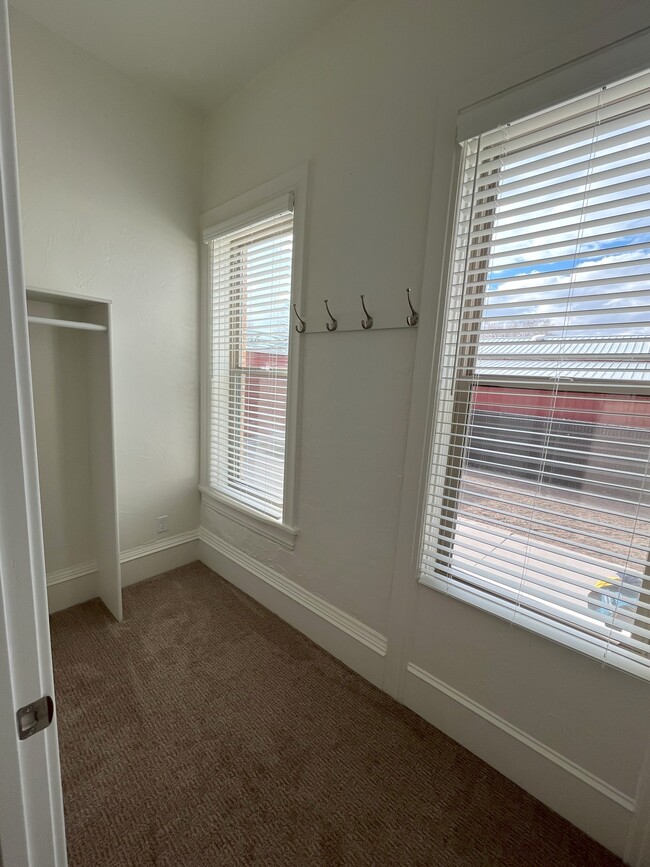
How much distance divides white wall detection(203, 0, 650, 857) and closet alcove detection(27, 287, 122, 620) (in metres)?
1.01

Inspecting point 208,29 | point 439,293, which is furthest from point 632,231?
point 208,29

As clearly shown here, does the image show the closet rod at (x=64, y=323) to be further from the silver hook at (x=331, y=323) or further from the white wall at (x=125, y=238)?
the silver hook at (x=331, y=323)

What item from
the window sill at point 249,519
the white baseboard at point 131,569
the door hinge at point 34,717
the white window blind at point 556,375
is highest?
the white window blind at point 556,375

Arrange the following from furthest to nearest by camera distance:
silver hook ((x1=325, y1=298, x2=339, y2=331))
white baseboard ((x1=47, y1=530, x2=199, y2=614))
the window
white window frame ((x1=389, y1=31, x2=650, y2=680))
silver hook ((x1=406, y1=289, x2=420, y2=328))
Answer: white baseboard ((x1=47, y1=530, x2=199, y2=614)), the window, silver hook ((x1=325, y1=298, x2=339, y2=331)), silver hook ((x1=406, y1=289, x2=420, y2=328)), white window frame ((x1=389, y1=31, x2=650, y2=680))

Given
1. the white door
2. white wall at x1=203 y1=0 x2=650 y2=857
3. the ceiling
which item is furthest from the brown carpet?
the ceiling

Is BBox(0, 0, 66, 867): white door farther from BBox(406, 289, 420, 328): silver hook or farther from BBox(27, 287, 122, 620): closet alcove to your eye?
BBox(27, 287, 122, 620): closet alcove

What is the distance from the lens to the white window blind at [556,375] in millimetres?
1054

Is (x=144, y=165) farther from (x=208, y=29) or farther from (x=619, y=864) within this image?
(x=619, y=864)

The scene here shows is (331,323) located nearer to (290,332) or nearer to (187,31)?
(290,332)

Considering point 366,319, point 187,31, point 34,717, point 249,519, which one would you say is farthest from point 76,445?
point 187,31

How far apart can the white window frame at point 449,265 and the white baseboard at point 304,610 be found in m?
0.17

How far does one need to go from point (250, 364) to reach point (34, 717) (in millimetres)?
1892

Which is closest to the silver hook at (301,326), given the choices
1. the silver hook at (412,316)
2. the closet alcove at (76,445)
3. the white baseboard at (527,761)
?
the silver hook at (412,316)

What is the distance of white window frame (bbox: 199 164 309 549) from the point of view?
1816 mm
